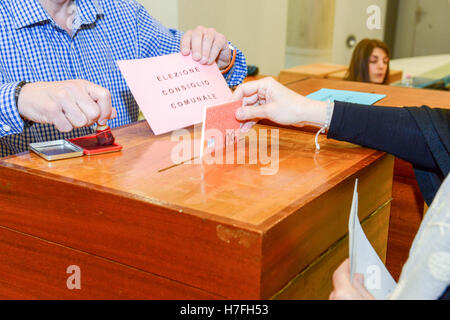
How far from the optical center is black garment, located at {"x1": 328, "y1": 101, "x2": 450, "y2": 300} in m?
0.94

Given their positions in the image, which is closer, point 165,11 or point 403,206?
point 403,206

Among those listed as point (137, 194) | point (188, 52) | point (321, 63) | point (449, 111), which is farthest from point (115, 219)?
point (321, 63)

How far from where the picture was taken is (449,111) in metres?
0.96

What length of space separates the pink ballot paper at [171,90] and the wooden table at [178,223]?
0.08 meters

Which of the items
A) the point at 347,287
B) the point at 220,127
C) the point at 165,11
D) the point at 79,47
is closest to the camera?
the point at 347,287

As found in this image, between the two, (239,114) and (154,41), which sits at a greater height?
(154,41)

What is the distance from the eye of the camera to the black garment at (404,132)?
944mm

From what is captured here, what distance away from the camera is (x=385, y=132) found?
97 cm

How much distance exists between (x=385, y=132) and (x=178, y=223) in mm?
500

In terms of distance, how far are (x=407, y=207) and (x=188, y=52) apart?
66 cm

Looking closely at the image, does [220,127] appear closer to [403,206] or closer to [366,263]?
[366,263]

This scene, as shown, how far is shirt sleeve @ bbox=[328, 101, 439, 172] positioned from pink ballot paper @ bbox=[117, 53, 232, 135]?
0.26 meters

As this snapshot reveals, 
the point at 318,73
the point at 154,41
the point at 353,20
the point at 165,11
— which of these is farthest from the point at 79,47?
the point at 353,20

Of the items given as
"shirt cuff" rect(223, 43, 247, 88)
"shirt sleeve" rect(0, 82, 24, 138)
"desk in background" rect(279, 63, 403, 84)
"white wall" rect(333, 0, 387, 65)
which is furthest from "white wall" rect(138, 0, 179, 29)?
"shirt sleeve" rect(0, 82, 24, 138)
